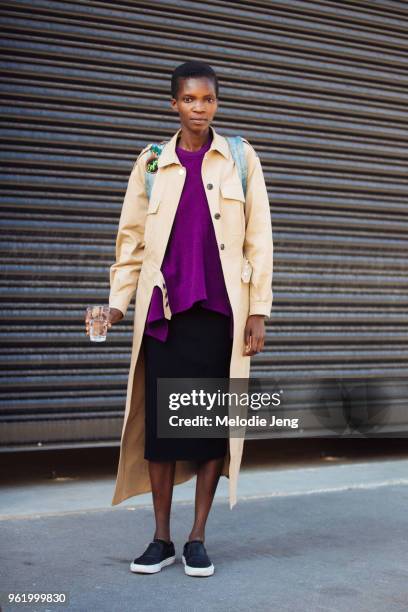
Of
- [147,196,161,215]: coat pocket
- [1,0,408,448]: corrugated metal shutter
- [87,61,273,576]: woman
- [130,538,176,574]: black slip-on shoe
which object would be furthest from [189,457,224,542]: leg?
[1,0,408,448]: corrugated metal shutter

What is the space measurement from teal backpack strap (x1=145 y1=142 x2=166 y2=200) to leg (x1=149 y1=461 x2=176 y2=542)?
1.06 m

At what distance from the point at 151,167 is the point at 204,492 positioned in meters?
1.28

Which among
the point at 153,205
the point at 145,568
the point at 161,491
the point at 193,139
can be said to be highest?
the point at 193,139

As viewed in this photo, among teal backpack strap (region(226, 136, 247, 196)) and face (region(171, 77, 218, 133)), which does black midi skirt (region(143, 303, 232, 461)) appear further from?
face (region(171, 77, 218, 133))

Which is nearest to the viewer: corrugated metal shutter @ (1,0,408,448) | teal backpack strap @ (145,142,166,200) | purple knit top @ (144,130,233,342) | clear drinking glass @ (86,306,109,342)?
clear drinking glass @ (86,306,109,342)

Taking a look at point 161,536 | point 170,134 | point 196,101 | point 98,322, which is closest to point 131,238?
point 98,322

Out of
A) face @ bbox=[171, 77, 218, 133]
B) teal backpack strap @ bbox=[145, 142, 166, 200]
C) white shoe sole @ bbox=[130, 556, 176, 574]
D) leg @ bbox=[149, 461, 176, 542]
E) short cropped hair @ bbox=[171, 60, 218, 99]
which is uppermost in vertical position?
short cropped hair @ bbox=[171, 60, 218, 99]

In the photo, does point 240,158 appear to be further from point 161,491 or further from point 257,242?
point 161,491

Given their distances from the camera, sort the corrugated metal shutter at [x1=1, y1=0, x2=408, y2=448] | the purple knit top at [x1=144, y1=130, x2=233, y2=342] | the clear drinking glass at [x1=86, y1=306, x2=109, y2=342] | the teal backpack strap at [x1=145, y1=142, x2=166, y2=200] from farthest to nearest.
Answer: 1. the corrugated metal shutter at [x1=1, y1=0, x2=408, y2=448]
2. the teal backpack strap at [x1=145, y1=142, x2=166, y2=200]
3. the purple knit top at [x1=144, y1=130, x2=233, y2=342]
4. the clear drinking glass at [x1=86, y1=306, x2=109, y2=342]

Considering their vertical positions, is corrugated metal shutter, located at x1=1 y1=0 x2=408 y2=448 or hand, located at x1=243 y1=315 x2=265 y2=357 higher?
corrugated metal shutter, located at x1=1 y1=0 x2=408 y2=448

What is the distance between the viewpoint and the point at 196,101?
3477 mm

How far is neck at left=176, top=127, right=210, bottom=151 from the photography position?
3.58 meters

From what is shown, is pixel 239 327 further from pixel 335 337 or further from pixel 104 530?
pixel 335 337

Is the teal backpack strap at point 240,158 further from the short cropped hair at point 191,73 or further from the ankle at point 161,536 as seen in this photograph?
the ankle at point 161,536
